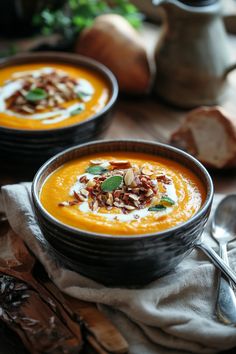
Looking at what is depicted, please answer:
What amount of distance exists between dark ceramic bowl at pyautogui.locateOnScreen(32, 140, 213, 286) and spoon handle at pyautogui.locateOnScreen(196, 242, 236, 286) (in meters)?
0.10

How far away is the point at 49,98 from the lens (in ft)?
6.40

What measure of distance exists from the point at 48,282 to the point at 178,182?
0.39 metres

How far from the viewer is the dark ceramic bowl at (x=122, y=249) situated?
129cm

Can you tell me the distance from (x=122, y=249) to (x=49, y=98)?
801 millimetres

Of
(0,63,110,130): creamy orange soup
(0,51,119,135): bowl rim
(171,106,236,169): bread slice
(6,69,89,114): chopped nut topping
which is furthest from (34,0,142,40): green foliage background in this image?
(171,106,236,169): bread slice

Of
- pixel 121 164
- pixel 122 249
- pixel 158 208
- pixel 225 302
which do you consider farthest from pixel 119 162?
pixel 225 302

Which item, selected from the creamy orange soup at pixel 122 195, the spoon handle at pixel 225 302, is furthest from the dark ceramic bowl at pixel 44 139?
the spoon handle at pixel 225 302

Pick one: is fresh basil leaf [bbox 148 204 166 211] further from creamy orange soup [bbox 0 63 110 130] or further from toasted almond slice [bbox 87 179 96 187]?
creamy orange soup [bbox 0 63 110 130]

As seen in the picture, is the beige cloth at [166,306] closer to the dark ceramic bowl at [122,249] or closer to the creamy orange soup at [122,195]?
the dark ceramic bowl at [122,249]

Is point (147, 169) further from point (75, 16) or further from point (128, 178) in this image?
point (75, 16)

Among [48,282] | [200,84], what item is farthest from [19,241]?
[200,84]

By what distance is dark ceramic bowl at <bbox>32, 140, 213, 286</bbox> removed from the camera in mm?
1292

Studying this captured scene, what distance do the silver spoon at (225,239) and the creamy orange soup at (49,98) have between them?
0.51 m

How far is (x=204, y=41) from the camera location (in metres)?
2.27
